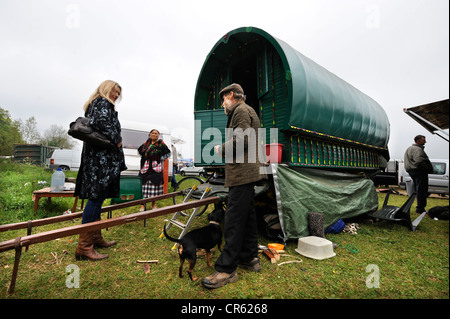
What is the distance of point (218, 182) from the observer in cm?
387

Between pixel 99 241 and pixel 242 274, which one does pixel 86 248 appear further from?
pixel 242 274

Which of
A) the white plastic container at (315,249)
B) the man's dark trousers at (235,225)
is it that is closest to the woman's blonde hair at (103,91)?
the man's dark trousers at (235,225)

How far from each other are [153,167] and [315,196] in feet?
11.0

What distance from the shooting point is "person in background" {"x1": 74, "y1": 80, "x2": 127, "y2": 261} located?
229 centimetres

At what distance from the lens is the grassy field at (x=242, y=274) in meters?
1.86

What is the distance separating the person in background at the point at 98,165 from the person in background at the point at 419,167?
21.9 ft

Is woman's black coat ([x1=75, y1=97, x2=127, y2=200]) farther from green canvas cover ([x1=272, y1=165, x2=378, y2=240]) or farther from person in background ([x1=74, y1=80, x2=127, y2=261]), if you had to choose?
green canvas cover ([x1=272, y1=165, x2=378, y2=240])

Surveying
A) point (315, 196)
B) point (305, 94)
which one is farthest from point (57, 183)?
point (305, 94)

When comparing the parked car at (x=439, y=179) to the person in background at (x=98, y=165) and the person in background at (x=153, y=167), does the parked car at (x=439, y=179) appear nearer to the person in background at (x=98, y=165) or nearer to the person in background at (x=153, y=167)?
the person in background at (x=153, y=167)

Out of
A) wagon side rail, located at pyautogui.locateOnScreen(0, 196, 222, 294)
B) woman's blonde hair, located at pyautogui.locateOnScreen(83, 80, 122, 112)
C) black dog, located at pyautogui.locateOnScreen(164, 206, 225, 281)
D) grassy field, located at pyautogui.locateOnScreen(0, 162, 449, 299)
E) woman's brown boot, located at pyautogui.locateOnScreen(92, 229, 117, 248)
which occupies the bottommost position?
grassy field, located at pyautogui.locateOnScreen(0, 162, 449, 299)

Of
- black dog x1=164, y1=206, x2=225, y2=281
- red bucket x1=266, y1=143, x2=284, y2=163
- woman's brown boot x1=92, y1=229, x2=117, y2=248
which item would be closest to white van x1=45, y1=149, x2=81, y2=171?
woman's brown boot x1=92, y1=229, x2=117, y2=248
